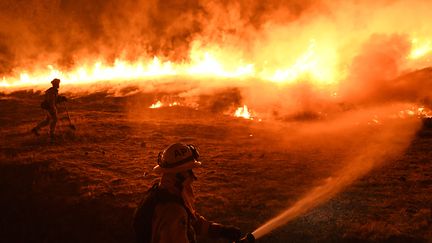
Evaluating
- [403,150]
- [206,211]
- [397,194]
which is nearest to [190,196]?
[206,211]

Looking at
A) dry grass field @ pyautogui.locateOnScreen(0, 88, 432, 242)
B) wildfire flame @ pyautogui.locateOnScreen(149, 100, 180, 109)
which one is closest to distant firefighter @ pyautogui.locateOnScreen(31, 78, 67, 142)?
dry grass field @ pyautogui.locateOnScreen(0, 88, 432, 242)

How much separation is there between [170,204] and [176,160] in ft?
1.49

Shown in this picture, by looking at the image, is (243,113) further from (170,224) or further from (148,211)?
(170,224)

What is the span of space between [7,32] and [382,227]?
4431 centimetres

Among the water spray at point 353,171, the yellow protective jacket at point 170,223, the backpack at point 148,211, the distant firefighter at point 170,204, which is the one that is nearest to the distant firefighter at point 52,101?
the water spray at point 353,171

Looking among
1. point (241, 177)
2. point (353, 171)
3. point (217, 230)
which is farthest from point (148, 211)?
point (353, 171)

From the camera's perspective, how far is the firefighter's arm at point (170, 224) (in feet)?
10.4

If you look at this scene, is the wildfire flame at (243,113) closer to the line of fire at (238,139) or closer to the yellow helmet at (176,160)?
the line of fire at (238,139)

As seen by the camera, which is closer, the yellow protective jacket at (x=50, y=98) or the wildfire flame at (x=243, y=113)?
the yellow protective jacket at (x=50, y=98)

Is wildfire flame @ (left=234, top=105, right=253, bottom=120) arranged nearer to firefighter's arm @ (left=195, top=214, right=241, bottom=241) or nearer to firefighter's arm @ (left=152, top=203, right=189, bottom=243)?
firefighter's arm @ (left=195, top=214, right=241, bottom=241)

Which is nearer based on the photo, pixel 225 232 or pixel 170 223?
pixel 170 223

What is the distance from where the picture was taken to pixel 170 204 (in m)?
3.30

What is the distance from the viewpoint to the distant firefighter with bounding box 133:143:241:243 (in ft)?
10.6

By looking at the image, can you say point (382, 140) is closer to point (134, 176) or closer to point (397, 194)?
point (397, 194)
